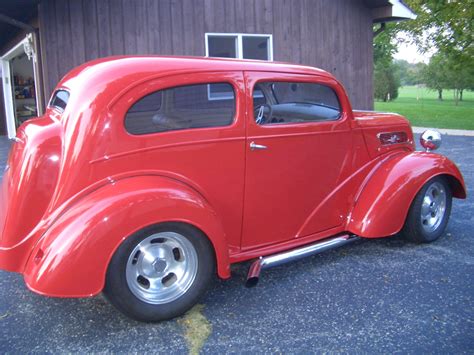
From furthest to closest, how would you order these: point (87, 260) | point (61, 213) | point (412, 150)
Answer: point (412, 150) < point (61, 213) < point (87, 260)

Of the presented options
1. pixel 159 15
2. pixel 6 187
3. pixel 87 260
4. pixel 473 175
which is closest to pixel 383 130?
pixel 87 260

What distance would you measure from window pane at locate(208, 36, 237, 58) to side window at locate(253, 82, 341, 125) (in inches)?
243

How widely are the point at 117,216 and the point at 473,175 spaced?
6502 millimetres

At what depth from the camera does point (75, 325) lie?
314 centimetres

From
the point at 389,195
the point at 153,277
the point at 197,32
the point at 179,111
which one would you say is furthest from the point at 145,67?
the point at 197,32

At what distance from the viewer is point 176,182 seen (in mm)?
3201

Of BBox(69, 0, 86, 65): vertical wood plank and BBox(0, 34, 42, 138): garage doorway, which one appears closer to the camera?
BBox(69, 0, 86, 65): vertical wood plank

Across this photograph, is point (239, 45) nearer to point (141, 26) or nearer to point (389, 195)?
point (141, 26)

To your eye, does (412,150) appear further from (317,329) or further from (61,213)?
(61,213)

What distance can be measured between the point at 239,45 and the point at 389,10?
397cm

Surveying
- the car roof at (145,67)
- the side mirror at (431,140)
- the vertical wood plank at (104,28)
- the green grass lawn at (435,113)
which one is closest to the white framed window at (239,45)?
the vertical wood plank at (104,28)

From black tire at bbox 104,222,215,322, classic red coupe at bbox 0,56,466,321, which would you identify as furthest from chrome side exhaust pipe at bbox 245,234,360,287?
black tire at bbox 104,222,215,322

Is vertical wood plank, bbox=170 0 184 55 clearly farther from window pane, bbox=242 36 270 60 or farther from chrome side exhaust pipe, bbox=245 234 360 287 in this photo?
chrome side exhaust pipe, bbox=245 234 360 287

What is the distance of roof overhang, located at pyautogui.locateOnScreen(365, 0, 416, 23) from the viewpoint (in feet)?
36.8
